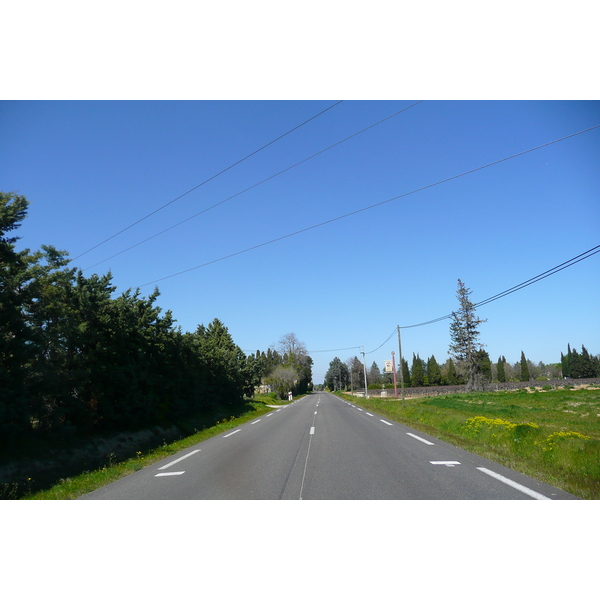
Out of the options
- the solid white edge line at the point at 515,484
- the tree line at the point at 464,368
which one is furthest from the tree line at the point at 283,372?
the solid white edge line at the point at 515,484

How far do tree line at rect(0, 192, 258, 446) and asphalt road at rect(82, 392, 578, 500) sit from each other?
486cm

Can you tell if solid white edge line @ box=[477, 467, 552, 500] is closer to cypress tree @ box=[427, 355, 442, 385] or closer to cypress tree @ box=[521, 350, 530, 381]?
cypress tree @ box=[427, 355, 442, 385]

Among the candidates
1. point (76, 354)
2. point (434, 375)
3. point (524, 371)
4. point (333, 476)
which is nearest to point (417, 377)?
point (434, 375)

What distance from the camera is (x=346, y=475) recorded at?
279 inches

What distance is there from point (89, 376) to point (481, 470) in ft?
45.7

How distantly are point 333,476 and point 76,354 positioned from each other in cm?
1218

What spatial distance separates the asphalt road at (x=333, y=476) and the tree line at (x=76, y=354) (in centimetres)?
486

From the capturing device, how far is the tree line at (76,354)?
10.4 metres

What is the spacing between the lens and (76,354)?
14.8 metres

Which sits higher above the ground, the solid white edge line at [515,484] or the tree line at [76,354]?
the tree line at [76,354]

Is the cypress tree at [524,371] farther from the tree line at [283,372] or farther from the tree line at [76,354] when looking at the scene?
the tree line at [76,354]

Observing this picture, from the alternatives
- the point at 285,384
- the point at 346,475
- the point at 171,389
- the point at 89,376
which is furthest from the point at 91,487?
the point at 285,384

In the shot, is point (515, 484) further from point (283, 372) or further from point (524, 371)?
point (524, 371)

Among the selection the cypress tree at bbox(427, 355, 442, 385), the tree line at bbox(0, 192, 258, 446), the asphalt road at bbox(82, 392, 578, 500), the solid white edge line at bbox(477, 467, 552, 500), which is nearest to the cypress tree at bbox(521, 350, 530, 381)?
the cypress tree at bbox(427, 355, 442, 385)
